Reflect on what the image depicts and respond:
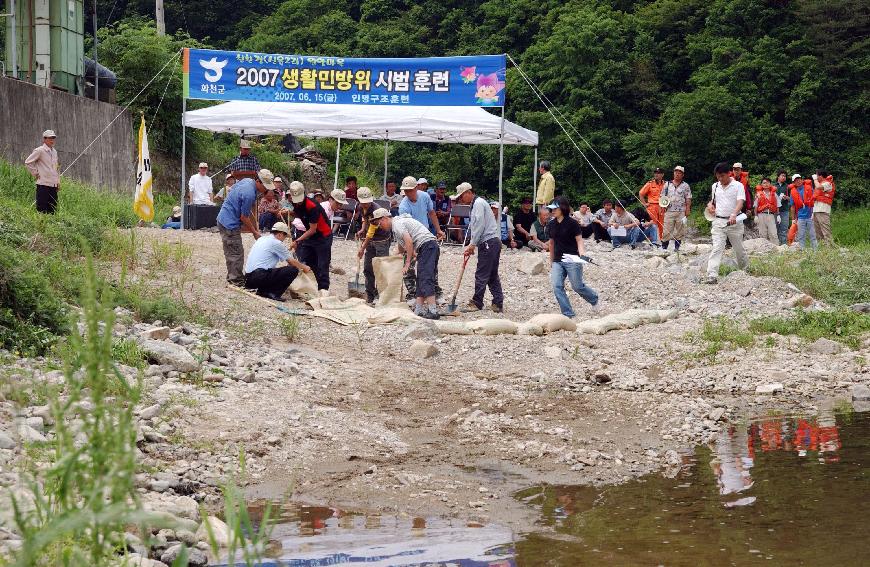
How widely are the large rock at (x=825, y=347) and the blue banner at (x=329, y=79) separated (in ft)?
27.6

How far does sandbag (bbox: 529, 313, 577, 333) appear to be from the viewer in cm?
1130

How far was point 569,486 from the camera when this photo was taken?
619cm

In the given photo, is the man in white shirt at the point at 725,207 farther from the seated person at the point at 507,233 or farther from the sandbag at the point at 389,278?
the seated person at the point at 507,233

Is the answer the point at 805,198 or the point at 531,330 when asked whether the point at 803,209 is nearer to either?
the point at 805,198

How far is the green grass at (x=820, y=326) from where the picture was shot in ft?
36.0

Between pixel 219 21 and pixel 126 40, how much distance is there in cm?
1980

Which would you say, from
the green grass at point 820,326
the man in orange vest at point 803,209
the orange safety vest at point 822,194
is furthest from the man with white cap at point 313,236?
the orange safety vest at point 822,194

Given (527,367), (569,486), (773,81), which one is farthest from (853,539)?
(773,81)

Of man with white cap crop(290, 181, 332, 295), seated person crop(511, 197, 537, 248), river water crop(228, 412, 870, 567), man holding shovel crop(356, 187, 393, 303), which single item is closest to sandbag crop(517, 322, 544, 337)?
man holding shovel crop(356, 187, 393, 303)

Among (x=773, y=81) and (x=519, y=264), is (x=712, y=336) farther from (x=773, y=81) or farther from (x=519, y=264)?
(x=773, y=81)

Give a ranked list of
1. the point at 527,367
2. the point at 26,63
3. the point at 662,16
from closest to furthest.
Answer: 1. the point at 527,367
2. the point at 26,63
3. the point at 662,16

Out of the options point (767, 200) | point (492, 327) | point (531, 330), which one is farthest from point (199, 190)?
point (767, 200)

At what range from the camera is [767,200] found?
66.0 ft

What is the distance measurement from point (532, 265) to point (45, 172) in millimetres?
6992
